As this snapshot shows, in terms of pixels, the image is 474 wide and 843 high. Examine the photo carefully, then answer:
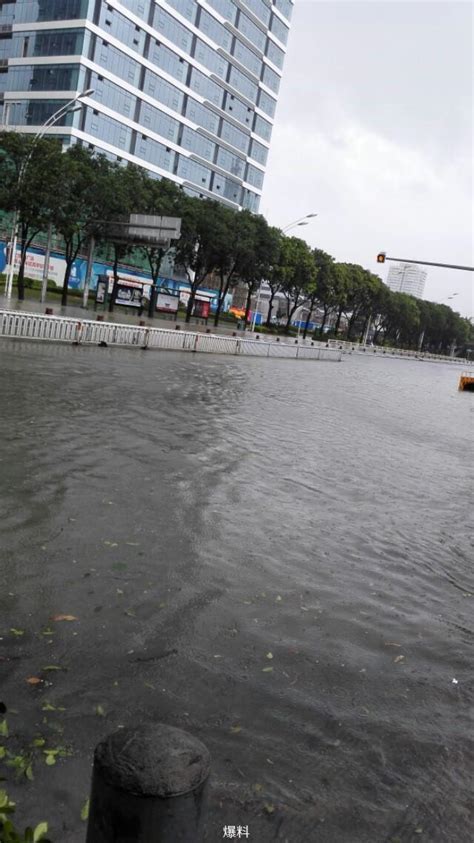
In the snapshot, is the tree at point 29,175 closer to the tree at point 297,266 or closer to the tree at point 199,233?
→ the tree at point 199,233

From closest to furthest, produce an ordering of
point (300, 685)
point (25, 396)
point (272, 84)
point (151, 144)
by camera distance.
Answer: point (300, 685) → point (25, 396) → point (151, 144) → point (272, 84)

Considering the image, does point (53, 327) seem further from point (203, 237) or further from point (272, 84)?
point (272, 84)

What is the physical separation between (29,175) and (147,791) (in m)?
37.9

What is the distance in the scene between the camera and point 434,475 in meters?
10.7

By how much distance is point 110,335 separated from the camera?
24.5 metres

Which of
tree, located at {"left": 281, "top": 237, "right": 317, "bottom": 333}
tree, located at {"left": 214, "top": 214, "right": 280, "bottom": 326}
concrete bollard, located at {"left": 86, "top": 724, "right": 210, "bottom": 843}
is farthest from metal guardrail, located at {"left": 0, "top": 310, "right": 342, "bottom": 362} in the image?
tree, located at {"left": 281, "top": 237, "right": 317, "bottom": 333}

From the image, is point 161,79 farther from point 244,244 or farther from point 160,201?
point 160,201

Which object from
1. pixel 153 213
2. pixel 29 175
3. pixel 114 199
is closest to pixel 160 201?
pixel 153 213

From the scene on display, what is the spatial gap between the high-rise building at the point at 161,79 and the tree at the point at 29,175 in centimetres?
1272

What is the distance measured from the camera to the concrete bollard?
151 centimetres

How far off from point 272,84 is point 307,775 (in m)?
103

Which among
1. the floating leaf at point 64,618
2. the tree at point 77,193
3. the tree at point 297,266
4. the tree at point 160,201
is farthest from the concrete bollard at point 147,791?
the tree at point 297,266

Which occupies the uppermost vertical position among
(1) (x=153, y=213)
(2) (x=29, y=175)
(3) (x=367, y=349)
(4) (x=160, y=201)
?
(4) (x=160, y=201)

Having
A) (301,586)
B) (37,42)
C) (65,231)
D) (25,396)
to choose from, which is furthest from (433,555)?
(37,42)
